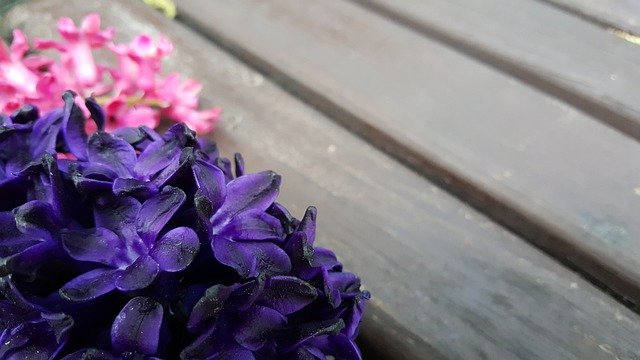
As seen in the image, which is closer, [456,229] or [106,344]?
[106,344]

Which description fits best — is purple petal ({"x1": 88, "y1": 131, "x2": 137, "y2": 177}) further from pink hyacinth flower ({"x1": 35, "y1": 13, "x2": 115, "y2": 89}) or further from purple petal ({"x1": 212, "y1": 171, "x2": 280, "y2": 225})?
pink hyacinth flower ({"x1": 35, "y1": 13, "x2": 115, "y2": 89})

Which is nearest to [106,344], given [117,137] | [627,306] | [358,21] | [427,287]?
[117,137]

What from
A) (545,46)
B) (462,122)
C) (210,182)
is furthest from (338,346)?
(545,46)

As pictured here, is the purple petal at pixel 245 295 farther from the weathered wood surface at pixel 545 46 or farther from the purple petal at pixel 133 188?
the weathered wood surface at pixel 545 46

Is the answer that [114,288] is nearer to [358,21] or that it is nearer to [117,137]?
[117,137]

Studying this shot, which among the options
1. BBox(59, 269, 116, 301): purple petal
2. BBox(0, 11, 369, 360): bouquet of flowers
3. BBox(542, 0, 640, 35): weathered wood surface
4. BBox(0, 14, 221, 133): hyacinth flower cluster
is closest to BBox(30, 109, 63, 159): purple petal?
BBox(0, 11, 369, 360): bouquet of flowers

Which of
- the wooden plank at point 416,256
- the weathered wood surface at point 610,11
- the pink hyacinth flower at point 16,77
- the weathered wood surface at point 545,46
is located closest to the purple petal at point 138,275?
the wooden plank at point 416,256
